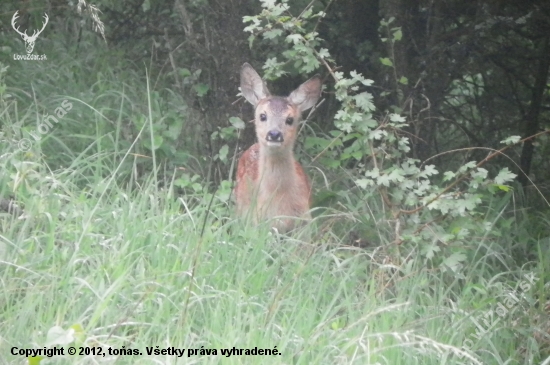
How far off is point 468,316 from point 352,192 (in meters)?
2.39

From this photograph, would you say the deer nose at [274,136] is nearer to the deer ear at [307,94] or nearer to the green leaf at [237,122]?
the green leaf at [237,122]

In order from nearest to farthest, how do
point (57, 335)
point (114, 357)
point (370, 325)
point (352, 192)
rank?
point (57, 335) → point (114, 357) → point (370, 325) → point (352, 192)

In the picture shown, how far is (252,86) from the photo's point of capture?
7246mm

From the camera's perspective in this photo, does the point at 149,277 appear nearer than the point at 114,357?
No

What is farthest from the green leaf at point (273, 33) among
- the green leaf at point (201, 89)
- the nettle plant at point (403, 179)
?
the green leaf at point (201, 89)

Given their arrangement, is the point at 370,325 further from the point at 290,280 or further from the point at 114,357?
the point at 114,357

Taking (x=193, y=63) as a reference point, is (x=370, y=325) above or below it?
below

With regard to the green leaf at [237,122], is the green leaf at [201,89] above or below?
above

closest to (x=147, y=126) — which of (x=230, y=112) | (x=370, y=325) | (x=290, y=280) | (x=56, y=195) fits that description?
(x=230, y=112)

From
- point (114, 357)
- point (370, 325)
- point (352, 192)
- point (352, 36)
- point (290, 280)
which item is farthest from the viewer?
point (352, 36)

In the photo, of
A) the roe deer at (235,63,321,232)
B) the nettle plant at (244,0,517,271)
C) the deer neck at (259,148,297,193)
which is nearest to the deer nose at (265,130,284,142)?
the roe deer at (235,63,321,232)

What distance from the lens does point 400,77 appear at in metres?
7.50

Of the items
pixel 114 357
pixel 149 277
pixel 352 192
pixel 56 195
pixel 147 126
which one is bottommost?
pixel 114 357

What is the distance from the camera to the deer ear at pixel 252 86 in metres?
7.13
